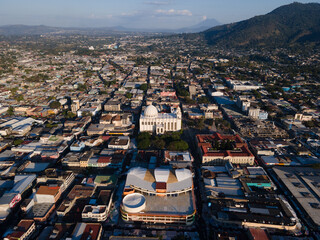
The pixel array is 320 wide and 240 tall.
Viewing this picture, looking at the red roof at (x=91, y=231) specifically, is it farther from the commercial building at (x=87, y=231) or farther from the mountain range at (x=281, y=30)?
the mountain range at (x=281, y=30)

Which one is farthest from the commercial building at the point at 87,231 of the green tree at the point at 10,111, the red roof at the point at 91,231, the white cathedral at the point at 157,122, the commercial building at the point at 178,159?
the green tree at the point at 10,111

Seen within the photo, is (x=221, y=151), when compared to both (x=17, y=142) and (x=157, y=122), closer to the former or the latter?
(x=157, y=122)

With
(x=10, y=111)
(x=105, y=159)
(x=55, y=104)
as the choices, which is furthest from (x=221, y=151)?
(x=10, y=111)

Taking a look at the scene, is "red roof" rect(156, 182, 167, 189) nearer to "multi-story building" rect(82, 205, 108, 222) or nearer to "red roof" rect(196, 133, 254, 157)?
"multi-story building" rect(82, 205, 108, 222)

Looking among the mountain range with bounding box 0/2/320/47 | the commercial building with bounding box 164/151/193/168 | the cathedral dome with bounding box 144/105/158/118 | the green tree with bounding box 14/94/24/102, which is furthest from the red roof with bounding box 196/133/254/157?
the mountain range with bounding box 0/2/320/47

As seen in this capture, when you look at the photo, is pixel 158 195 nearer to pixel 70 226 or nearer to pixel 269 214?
pixel 70 226
